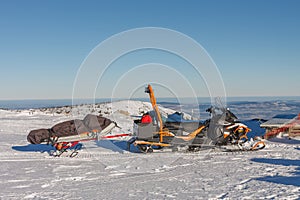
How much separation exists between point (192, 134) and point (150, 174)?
315cm

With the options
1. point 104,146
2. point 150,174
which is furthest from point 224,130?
point 104,146

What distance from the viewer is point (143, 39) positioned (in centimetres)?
1045

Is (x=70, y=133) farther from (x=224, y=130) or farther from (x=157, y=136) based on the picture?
(x=224, y=130)

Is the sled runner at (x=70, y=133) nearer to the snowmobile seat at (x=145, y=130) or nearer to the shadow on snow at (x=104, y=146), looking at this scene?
the shadow on snow at (x=104, y=146)

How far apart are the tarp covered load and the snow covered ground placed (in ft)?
1.95

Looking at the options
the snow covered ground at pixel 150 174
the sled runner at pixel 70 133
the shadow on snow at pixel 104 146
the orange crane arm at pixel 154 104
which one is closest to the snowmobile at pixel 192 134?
the orange crane arm at pixel 154 104

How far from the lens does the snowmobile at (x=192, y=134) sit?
9422mm

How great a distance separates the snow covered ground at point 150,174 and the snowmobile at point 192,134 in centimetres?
34

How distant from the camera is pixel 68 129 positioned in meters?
9.45

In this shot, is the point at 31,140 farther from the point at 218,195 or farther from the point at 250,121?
the point at 250,121

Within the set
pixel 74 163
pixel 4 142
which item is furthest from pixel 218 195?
pixel 4 142

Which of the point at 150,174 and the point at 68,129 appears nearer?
the point at 150,174

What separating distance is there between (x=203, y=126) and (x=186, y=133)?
0.58 meters

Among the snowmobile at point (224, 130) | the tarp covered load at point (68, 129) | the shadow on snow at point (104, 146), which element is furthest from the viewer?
the shadow on snow at point (104, 146)
